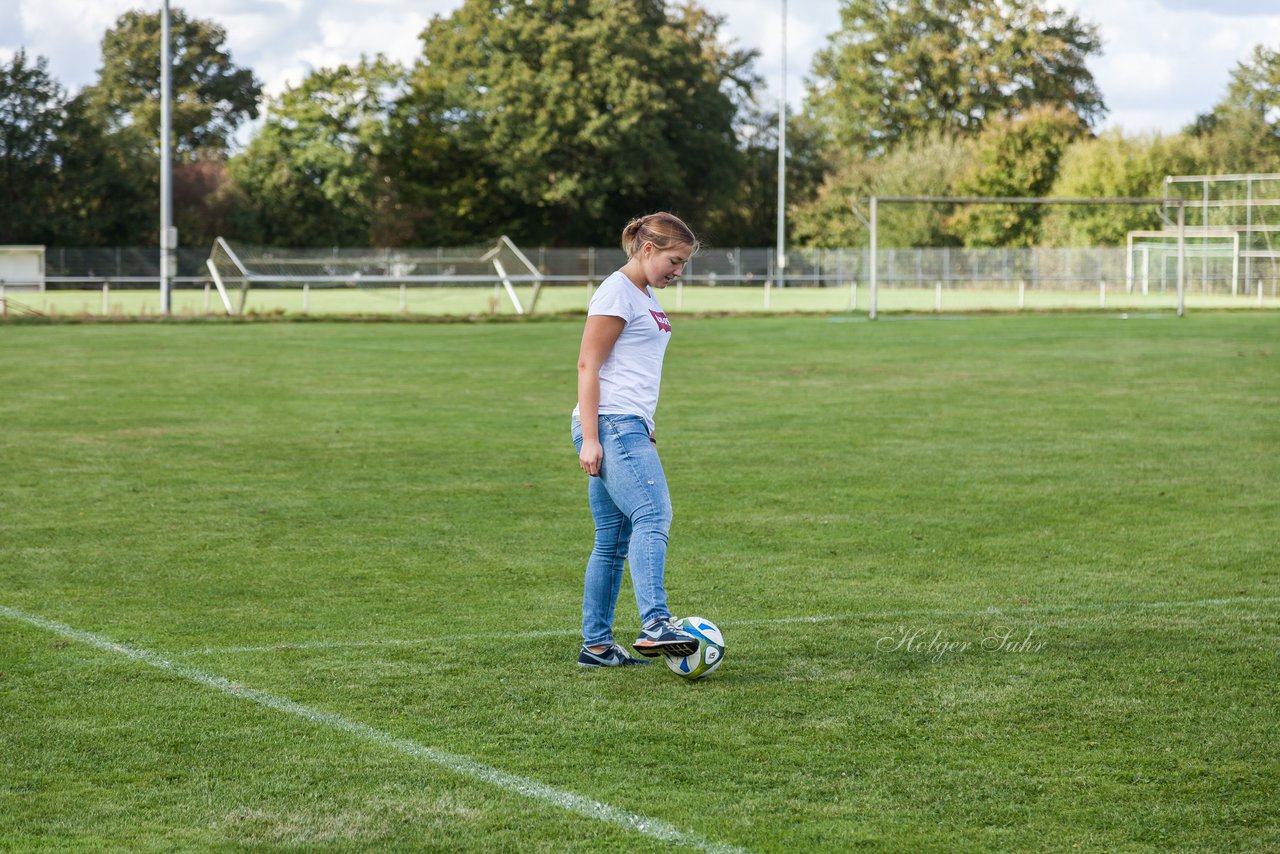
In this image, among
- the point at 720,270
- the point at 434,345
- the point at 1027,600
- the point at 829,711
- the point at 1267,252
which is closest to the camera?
the point at 829,711

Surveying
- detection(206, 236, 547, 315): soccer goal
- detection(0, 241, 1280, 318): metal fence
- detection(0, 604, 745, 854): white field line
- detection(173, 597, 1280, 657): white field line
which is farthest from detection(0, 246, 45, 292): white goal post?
detection(173, 597, 1280, 657): white field line

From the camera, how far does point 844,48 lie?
275 ft

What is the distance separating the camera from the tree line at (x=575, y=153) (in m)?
58.5

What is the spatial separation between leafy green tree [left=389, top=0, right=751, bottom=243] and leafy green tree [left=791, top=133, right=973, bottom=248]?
22.5ft

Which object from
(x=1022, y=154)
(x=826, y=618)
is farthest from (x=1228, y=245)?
(x=826, y=618)

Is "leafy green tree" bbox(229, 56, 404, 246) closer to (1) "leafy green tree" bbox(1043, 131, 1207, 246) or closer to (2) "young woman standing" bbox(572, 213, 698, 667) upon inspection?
(1) "leafy green tree" bbox(1043, 131, 1207, 246)

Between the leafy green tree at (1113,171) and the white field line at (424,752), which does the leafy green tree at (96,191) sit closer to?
the leafy green tree at (1113,171)

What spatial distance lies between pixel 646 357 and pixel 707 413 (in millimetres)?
10018

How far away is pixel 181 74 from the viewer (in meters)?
85.7

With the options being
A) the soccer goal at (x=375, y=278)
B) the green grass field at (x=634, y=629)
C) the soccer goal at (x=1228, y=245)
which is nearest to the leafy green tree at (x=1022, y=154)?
the soccer goal at (x=1228, y=245)

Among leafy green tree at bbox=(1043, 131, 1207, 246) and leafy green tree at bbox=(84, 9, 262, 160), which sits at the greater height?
leafy green tree at bbox=(84, 9, 262, 160)

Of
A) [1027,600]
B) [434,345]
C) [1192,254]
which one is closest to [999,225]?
[1192,254]

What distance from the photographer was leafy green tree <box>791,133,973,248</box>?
197ft

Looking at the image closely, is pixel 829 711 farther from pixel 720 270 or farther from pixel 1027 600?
pixel 720 270
